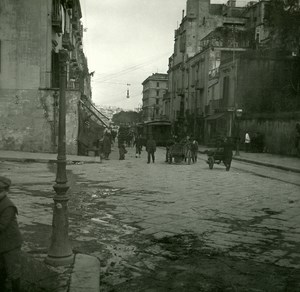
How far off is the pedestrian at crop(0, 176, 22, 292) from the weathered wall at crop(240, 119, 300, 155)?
77.3 ft

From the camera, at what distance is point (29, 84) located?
2152 centimetres

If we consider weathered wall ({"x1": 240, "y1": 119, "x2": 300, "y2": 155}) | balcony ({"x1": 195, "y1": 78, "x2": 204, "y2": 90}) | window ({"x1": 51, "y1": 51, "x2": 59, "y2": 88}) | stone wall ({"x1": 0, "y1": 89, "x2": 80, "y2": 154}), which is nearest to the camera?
stone wall ({"x1": 0, "y1": 89, "x2": 80, "y2": 154})

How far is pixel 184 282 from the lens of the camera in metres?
4.52

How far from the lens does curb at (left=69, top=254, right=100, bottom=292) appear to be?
4250mm

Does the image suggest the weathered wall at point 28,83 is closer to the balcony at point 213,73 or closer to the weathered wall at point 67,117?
the weathered wall at point 67,117

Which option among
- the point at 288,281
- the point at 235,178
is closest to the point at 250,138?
the point at 235,178

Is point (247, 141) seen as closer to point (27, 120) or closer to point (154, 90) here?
point (27, 120)

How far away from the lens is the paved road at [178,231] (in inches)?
185

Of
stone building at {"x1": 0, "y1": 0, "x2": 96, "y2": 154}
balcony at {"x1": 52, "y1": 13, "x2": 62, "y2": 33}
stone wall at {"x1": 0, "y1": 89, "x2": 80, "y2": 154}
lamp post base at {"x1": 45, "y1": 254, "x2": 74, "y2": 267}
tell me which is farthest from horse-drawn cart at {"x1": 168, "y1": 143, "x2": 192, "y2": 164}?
lamp post base at {"x1": 45, "y1": 254, "x2": 74, "y2": 267}

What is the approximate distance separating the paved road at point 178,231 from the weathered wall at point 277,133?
14.4 metres

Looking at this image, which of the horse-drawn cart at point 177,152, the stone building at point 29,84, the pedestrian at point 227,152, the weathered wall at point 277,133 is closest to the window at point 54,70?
the stone building at point 29,84

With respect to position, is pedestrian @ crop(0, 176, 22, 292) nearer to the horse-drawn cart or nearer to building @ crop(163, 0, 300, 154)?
the horse-drawn cart

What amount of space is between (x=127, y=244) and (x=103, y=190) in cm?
486

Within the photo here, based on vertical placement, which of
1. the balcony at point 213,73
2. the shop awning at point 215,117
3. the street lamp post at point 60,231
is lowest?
the street lamp post at point 60,231
